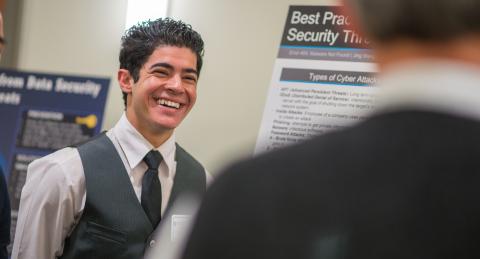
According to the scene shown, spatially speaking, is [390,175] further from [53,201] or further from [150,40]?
[150,40]

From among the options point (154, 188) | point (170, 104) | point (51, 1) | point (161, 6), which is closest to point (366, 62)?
point (170, 104)

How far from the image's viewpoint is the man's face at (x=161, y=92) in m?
2.26

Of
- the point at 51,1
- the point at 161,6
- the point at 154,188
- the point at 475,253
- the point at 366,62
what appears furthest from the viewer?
the point at 51,1

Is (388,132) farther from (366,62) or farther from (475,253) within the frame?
(366,62)

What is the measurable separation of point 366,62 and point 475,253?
6.86 feet

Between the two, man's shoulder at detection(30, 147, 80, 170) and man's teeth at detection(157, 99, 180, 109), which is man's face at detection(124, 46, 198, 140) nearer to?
man's teeth at detection(157, 99, 180, 109)

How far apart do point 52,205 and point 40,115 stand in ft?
3.34

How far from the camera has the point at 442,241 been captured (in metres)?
0.50

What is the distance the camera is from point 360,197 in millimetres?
520

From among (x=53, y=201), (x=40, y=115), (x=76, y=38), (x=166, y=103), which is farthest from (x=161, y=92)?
(x=76, y=38)

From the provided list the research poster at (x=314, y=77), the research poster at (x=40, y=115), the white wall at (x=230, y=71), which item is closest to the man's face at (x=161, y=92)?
the research poster at (x=314, y=77)

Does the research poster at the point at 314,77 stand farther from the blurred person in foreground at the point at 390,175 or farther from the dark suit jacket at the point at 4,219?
the blurred person in foreground at the point at 390,175

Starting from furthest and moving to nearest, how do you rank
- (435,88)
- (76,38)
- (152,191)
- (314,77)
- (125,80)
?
1. (76,38)
2. (314,77)
3. (125,80)
4. (152,191)
5. (435,88)

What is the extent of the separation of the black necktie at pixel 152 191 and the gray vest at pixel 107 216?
0.11 feet
